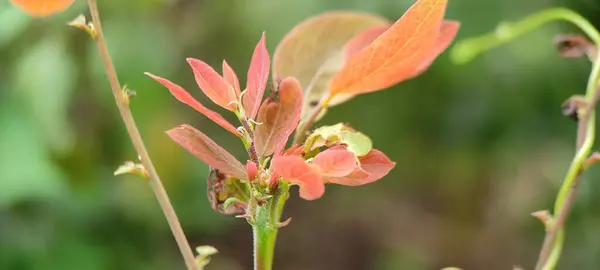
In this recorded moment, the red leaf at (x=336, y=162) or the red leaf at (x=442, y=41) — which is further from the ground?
the red leaf at (x=442, y=41)

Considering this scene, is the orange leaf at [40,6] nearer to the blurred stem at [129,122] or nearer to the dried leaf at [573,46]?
the blurred stem at [129,122]

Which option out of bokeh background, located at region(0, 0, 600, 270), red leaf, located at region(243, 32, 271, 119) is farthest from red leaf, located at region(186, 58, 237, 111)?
bokeh background, located at region(0, 0, 600, 270)

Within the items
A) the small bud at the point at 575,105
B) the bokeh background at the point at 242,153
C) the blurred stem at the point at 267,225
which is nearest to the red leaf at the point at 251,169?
the blurred stem at the point at 267,225

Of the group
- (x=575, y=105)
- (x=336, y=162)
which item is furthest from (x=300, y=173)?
(x=575, y=105)

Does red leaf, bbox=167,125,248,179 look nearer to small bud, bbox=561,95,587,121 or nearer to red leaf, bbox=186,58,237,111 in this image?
red leaf, bbox=186,58,237,111

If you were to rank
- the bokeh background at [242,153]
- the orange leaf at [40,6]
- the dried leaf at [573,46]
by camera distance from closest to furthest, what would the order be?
the orange leaf at [40,6], the dried leaf at [573,46], the bokeh background at [242,153]

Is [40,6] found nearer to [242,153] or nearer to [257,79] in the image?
[257,79]
